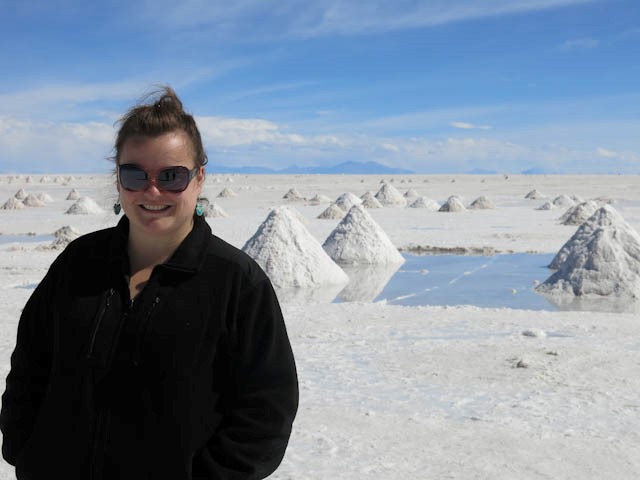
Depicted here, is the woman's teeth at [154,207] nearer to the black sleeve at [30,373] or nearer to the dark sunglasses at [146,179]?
the dark sunglasses at [146,179]

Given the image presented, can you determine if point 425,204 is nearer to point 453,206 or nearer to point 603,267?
point 453,206

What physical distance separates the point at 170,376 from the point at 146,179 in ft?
1.44

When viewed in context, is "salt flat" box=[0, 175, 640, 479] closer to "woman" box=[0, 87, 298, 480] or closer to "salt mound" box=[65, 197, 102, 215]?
"woman" box=[0, 87, 298, 480]

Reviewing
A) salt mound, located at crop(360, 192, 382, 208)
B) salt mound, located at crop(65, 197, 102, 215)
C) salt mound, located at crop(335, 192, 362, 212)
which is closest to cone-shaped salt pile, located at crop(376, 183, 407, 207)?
salt mound, located at crop(360, 192, 382, 208)

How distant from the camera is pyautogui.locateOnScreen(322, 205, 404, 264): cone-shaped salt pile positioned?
11.3 m

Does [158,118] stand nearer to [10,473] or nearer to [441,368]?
Result: [10,473]

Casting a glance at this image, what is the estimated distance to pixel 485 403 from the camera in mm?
4484

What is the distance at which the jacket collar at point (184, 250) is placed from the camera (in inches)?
65.4

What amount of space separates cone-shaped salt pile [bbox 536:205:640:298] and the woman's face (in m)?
7.76

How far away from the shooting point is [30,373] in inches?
70.2

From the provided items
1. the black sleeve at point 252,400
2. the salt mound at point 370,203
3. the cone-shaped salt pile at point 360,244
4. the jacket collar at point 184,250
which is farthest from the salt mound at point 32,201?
the black sleeve at point 252,400

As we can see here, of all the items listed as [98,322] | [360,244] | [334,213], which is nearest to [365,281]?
[360,244]

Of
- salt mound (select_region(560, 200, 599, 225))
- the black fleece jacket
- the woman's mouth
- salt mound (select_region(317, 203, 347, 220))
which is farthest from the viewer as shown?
salt mound (select_region(317, 203, 347, 220))

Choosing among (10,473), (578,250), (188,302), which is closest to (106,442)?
(188,302)
